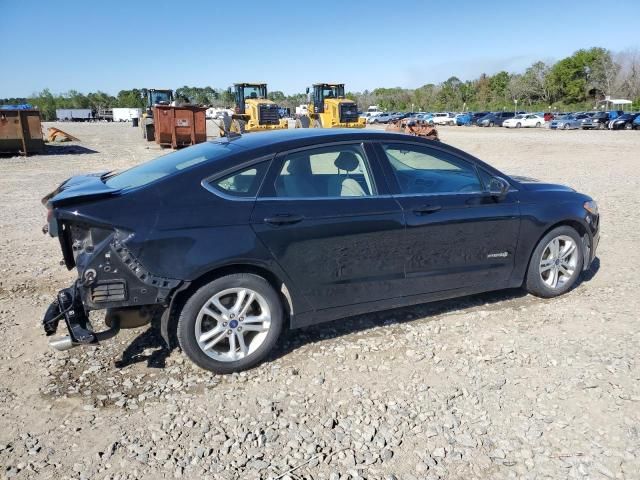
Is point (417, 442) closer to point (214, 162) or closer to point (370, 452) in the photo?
point (370, 452)

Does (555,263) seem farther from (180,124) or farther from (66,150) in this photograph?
(66,150)

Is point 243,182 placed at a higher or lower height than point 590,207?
higher

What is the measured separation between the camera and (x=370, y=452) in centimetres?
288

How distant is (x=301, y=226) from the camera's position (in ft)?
12.2

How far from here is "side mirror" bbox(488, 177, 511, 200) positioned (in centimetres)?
445

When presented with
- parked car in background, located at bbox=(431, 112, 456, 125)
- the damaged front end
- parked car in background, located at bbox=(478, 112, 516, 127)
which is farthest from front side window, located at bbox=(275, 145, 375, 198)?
parked car in background, located at bbox=(431, 112, 456, 125)

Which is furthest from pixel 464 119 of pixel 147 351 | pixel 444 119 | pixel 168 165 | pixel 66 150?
pixel 147 351

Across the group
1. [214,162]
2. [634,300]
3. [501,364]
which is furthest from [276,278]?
[634,300]

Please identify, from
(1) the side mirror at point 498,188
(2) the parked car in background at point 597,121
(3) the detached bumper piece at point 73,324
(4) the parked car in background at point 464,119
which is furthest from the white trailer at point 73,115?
(1) the side mirror at point 498,188

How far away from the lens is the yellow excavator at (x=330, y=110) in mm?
27109

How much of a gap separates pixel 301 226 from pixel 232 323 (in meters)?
0.84

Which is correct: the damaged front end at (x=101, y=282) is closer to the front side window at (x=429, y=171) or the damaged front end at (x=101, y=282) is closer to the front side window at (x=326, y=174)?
the front side window at (x=326, y=174)

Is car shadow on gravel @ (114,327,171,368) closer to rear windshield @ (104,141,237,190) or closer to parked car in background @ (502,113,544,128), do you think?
rear windshield @ (104,141,237,190)

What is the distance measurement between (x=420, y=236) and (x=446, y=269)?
16.3 inches
